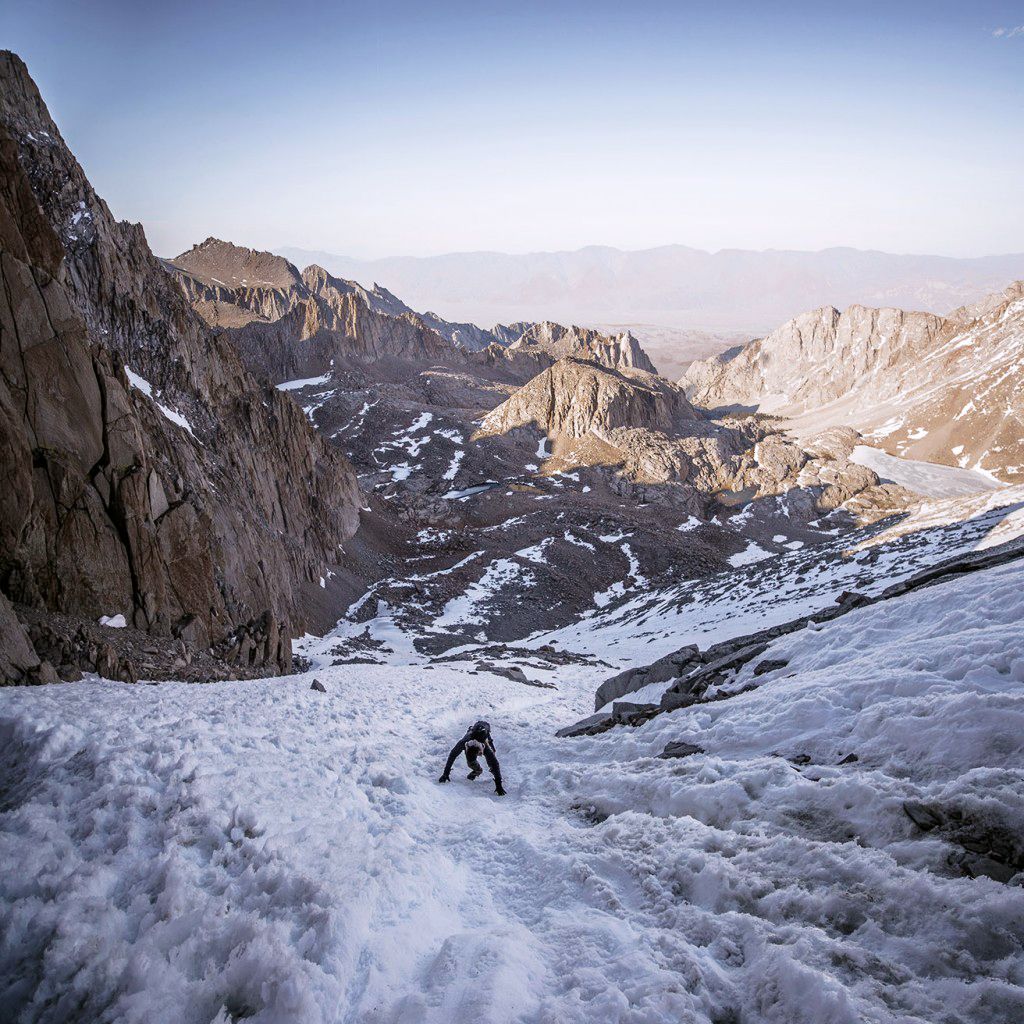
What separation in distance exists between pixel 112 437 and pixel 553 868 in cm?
2562

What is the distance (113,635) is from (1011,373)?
210271mm

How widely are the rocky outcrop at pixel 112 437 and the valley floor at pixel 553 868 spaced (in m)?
14.0

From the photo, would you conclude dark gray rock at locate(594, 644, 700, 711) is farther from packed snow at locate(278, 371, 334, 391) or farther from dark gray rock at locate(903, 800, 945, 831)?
packed snow at locate(278, 371, 334, 391)

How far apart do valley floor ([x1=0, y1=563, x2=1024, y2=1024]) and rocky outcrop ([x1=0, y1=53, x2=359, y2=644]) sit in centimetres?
1398

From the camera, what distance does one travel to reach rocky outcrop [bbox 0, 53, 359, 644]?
818 inches

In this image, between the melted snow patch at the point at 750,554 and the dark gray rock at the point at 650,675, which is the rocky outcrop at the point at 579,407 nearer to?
the melted snow patch at the point at 750,554

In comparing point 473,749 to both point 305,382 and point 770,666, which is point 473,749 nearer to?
point 770,666

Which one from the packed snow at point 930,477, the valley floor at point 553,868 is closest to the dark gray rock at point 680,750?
the valley floor at point 553,868

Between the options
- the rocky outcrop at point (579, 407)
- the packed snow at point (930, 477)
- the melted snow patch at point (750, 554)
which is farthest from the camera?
the rocky outcrop at point (579, 407)

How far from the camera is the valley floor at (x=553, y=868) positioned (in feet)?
14.3

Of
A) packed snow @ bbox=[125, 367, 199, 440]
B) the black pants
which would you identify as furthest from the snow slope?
packed snow @ bbox=[125, 367, 199, 440]

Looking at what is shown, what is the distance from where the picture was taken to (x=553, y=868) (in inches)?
265

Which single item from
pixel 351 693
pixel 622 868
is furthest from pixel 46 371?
pixel 622 868

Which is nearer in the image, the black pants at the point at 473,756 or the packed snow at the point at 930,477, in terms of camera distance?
the black pants at the point at 473,756
